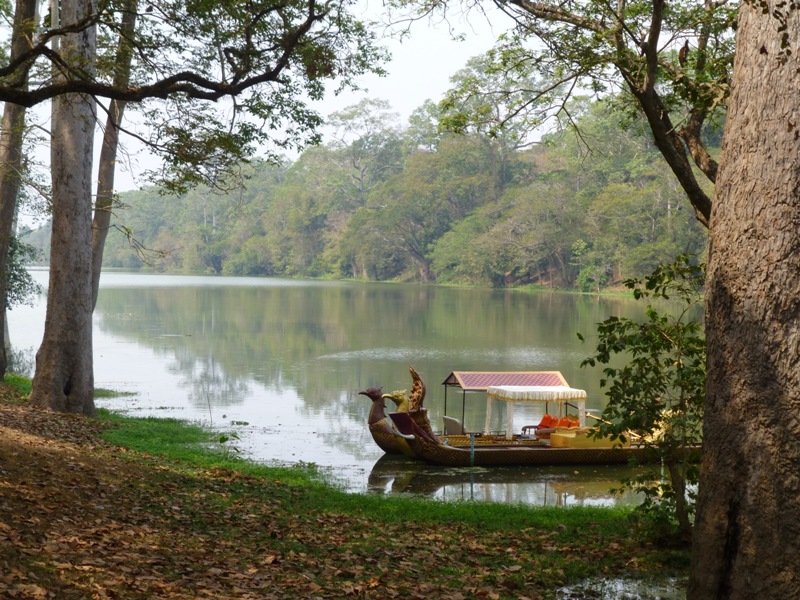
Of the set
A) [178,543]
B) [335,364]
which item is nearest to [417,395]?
[178,543]

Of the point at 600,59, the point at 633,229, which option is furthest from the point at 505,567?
the point at 633,229

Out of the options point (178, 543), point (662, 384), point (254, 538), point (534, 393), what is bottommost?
point (254, 538)

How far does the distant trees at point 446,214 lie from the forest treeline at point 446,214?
0.11 meters

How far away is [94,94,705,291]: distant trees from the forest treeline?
0.11m

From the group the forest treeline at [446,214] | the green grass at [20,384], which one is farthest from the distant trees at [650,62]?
the forest treeline at [446,214]

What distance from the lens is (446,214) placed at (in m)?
69.2

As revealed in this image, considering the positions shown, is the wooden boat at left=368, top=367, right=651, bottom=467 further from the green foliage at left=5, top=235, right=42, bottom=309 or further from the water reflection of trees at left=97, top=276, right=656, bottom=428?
the green foliage at left=5, top=235, right=42, bottom=309

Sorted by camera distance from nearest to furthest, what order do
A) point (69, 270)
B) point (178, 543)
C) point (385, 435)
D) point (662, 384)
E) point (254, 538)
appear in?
point (178, 543), point (254, 538), point (662, 384), point (69, 270), point (385, 435)

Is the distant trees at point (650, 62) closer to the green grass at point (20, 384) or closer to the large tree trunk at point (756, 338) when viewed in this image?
the large tree trunk at point (756, 338)

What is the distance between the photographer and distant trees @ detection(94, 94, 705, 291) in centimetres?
4994

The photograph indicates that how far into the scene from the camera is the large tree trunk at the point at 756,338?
4.39 metres

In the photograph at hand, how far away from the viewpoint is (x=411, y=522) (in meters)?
7.68

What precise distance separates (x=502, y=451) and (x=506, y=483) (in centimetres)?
75

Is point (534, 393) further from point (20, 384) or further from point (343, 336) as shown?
point (343, 336)
